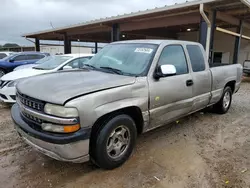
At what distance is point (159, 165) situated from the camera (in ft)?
10.3

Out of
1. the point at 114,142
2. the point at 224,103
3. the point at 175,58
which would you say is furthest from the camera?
the point at 224,103

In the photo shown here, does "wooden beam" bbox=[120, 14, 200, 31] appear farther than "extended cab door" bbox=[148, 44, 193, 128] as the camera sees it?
Yes

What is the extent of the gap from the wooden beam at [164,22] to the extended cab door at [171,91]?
7149 millimetres

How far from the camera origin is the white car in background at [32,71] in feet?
19.2

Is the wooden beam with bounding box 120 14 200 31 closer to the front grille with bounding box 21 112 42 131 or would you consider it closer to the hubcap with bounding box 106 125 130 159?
the hubcap with bounding box 106 125 130 159

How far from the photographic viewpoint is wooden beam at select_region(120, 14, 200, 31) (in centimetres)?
1032

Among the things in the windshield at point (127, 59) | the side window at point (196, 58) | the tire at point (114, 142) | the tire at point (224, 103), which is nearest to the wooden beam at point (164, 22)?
the tire at point (224, 103)

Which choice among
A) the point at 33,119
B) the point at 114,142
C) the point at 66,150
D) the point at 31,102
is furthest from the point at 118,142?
the point at 31,102

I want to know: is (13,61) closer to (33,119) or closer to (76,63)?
(76,63)

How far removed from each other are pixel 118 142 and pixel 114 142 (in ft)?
0.24

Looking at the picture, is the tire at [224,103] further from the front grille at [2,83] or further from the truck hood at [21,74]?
the front grille at [2,83]

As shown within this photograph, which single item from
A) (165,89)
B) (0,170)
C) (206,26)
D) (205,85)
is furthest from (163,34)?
(0,170)

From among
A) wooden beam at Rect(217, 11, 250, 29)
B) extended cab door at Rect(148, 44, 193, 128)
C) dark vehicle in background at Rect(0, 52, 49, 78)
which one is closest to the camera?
extended cab door at Rect(148, 44, 193, 128)

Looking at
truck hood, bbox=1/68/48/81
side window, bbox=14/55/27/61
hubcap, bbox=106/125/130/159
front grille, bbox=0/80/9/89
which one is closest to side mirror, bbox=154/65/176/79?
hubcap, bbox=106/125/130/159
